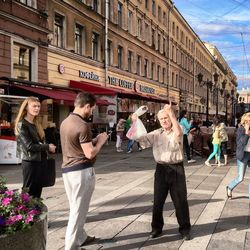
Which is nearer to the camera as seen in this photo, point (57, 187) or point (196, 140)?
point (57, 187)

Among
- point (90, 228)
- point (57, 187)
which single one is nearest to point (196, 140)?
point (57, 187)

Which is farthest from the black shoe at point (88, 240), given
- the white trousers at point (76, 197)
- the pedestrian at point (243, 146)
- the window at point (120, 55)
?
the window at point (120, 55)

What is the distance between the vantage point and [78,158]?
14.4 ft

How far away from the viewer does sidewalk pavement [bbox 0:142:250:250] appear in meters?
5.23

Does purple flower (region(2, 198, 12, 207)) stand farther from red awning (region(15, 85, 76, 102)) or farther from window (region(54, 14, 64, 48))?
window (region(54, 14, 64, 48))

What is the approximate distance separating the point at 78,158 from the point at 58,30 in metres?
19.2

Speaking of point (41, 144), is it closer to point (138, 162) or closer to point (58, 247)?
point (58, 247)

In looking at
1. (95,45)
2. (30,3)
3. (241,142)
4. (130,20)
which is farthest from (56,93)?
(130,20)

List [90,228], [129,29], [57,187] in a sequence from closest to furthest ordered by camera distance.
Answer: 1. [90,228]
2. [57,187]
3. [129,29]

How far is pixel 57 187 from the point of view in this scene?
351 inches

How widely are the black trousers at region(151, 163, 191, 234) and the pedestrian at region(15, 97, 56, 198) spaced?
138 cm

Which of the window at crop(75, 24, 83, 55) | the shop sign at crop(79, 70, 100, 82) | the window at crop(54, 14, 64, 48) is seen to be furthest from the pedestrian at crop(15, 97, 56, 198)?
the window at crop(75, 24, 83, 55)

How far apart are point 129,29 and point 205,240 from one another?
30.6m

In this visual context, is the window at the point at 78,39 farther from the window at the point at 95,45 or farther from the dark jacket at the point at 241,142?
the dark jacket at the point at 241,142
